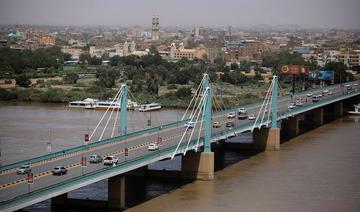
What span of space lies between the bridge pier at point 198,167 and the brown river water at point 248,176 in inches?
5.1

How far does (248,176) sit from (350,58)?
2888 cm

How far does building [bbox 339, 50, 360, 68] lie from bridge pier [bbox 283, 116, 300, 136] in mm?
21814

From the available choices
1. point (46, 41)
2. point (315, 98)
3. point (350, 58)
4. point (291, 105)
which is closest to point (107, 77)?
point (315, 98)

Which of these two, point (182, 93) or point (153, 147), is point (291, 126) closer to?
point (153, 147)

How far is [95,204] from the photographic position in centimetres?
886

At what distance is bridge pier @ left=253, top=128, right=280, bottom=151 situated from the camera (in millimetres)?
13703

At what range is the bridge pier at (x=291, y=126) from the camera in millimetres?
16002

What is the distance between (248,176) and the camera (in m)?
11.1

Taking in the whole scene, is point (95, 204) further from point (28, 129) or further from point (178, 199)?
point (28, 129)

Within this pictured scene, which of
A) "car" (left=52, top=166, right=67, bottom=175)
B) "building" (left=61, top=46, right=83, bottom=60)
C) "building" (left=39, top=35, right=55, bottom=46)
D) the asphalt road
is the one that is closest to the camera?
the asphalt road

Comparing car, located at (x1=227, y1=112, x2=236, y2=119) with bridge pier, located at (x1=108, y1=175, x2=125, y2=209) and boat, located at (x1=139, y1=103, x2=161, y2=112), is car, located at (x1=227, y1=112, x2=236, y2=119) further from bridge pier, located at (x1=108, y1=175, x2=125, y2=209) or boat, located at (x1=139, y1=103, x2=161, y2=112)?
bridge pier, located at (x1=108, y1=175, x2=125, y2=209)

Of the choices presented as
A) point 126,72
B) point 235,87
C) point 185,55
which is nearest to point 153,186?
point 235,87

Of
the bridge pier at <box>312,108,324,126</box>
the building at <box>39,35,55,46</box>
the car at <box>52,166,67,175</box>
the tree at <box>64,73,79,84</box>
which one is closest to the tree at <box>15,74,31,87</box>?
the tree at <box>64,73,79,84</box>

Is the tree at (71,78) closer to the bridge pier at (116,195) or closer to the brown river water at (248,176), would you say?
the brown river water at (248,176)
